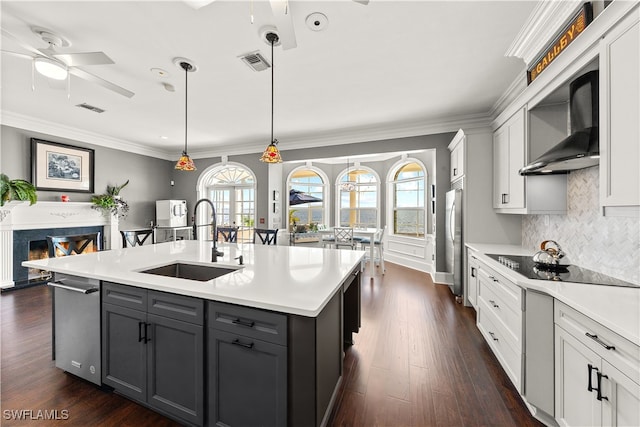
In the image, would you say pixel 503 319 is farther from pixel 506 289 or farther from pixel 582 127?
pixel 582 127

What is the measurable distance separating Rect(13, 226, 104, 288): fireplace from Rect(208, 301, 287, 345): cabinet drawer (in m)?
4.19

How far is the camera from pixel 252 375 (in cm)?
126

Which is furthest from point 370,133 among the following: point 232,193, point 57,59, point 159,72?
point 57,59

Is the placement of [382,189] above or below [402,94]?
below

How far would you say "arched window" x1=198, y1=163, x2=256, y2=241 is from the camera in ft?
21.8

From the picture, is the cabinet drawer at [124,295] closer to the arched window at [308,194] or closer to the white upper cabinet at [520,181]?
the white upper cabinet at [520,181]

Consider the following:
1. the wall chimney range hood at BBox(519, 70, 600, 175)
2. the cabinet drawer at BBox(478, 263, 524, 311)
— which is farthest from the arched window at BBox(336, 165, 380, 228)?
the wall chimney range hood at BBox(519, 70, 600, 175)

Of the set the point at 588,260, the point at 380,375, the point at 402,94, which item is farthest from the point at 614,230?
the point at 402,94

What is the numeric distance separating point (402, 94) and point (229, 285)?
326cm

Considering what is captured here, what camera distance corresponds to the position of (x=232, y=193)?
680cm

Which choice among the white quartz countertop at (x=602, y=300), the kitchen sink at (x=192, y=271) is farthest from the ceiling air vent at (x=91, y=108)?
the white quartz countertop at (x=602, y=300)

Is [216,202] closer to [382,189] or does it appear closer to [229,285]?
[382,189]

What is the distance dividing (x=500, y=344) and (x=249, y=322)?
2144mm

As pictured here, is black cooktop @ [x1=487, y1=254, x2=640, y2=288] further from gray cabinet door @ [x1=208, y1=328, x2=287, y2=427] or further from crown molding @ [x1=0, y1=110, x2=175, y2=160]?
crown molding @ [x1=0, y1=110, x2=175, y2=160]
